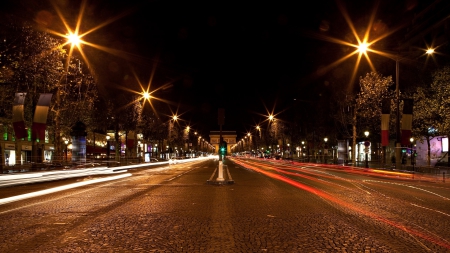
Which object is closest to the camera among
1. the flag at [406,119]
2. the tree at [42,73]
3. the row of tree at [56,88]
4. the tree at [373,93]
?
the tree at [42,73]

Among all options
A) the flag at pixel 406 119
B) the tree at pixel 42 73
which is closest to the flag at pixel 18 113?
the tree at pixel 42 73

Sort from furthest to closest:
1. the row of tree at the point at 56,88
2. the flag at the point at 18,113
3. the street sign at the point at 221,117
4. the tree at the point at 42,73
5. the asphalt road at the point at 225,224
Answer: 1. the flag at the point at 18,113
2. the row of tree at the point at 56,88
3. the tree at the point at 42,73
4. the street sign at the point at 221,117
5. the asphalt road at the point at 225,224

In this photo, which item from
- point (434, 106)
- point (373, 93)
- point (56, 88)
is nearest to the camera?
point (434, 106)

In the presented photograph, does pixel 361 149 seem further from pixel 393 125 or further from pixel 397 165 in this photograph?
pixel 397 165

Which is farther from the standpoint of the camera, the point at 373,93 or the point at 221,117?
the point at 373,93

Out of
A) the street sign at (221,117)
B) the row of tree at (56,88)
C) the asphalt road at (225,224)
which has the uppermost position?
the row of tree at (56,88)

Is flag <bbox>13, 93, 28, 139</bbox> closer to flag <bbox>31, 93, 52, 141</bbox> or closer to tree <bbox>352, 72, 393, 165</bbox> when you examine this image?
flag <bbox>31, 93, 52, 141</bbox>

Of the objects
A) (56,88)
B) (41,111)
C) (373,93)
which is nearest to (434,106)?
(373,93)

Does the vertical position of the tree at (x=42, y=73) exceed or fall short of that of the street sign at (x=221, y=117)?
it exceeds it

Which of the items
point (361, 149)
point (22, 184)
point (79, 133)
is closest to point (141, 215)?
point (22, 184)

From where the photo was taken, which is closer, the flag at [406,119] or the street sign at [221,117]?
the street sign at [221,117]

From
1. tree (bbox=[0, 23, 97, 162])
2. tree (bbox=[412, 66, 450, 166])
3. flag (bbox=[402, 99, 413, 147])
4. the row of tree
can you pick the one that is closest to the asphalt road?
tree (bbox=[0, 23, 97, 162])

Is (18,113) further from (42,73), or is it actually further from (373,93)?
(373,93)

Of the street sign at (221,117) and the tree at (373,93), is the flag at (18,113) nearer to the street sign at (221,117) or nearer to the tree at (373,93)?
the street sign at (221,117)
